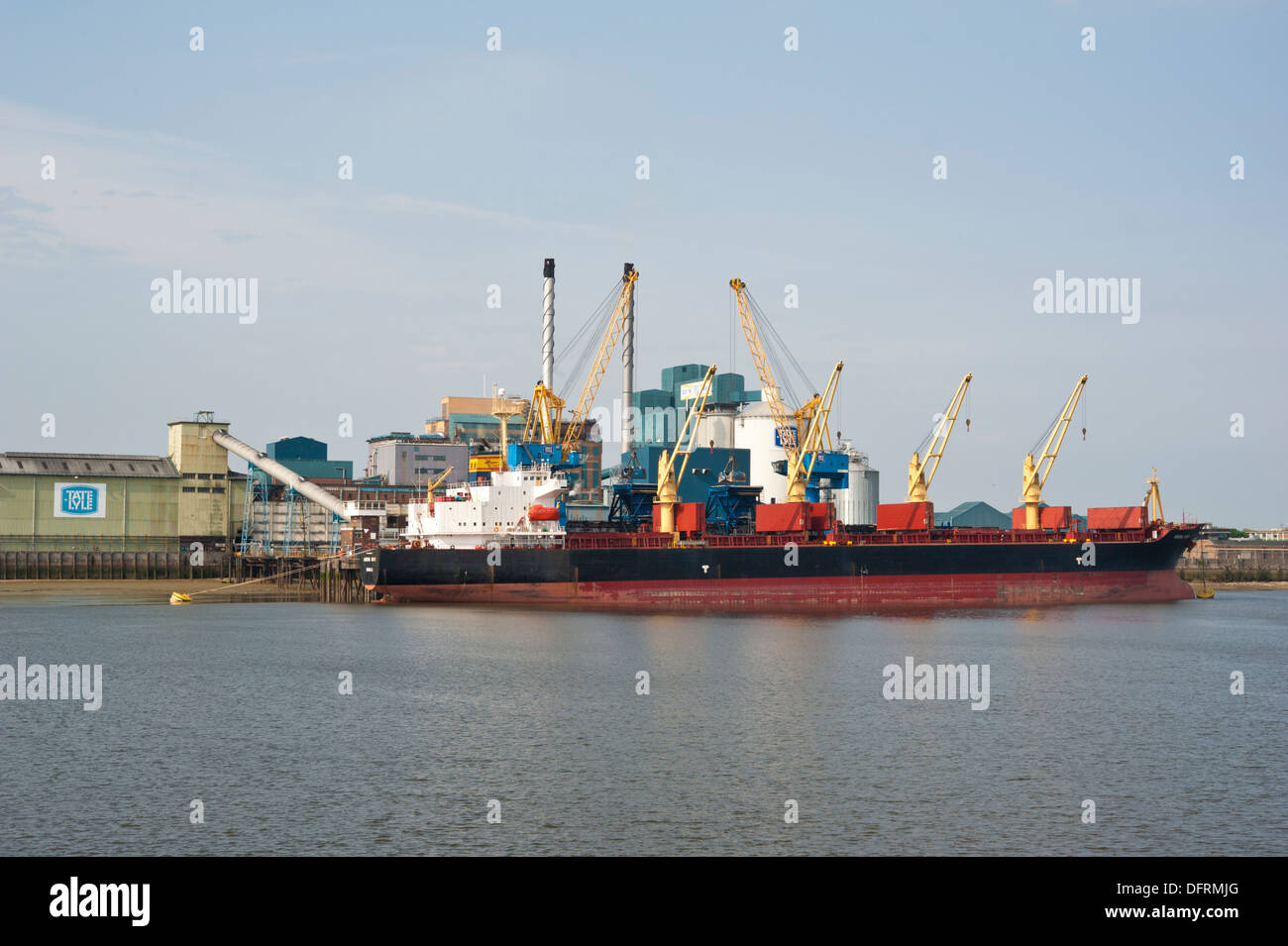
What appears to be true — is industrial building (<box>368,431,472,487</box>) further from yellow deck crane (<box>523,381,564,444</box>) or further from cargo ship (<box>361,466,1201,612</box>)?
cargo ship (<box>361,466,1201,612</box>)

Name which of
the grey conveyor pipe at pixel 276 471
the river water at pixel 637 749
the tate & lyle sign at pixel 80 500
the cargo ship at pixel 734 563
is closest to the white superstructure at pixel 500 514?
the cargo ship at pixel 734 563

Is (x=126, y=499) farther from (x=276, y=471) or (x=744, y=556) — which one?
(x=744, y=556)

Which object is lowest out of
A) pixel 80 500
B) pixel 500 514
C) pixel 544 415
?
pixel 500 514

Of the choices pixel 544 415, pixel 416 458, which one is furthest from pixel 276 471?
pixel 416 458

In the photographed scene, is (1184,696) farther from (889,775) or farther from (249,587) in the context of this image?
(249,587)

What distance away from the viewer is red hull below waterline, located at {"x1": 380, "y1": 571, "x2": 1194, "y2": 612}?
2798 inches

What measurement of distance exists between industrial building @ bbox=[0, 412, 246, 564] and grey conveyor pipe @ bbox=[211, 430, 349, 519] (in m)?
2.13

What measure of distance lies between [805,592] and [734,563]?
5.20m

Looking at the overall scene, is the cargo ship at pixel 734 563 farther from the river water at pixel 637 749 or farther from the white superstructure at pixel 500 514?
the river water at pixel 637 749

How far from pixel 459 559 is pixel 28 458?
5409cm

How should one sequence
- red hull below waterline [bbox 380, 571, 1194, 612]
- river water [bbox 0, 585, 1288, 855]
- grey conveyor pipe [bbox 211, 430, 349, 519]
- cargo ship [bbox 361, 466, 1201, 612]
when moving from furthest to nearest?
grey conveyor pipe [bbox 211, 430, 349, 519] < cargo ship [bbox 361, 466, 1201, 612] < red hull below waterline [bbox 380, 571, 1194, 612] < river water [bbox 0, 585, 1288, 855]

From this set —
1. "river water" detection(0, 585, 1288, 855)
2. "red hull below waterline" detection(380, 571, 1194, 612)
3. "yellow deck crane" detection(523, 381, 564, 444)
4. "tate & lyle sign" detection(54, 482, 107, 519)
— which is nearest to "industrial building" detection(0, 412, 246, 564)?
"tate & lyle sign" detection(54, 482, 107, 519)

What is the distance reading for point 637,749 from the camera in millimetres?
28797

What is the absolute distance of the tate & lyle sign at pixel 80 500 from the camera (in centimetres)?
10069
